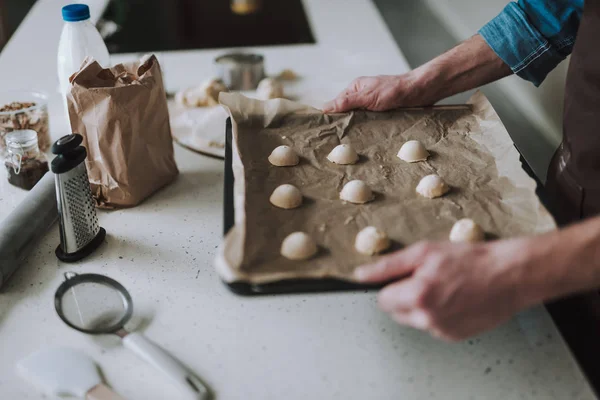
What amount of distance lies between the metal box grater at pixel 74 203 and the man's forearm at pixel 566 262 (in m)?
0.74

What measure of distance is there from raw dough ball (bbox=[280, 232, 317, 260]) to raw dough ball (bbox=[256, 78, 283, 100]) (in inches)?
34.0

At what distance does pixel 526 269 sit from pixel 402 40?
272 cm

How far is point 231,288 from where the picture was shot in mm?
858

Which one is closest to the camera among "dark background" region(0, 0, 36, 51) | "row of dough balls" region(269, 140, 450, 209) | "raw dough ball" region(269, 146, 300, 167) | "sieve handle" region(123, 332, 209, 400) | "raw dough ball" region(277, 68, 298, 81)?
"sieve handle" region(123, 332, 209, 400)

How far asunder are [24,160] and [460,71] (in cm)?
99

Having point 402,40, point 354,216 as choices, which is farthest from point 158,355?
point 402,40

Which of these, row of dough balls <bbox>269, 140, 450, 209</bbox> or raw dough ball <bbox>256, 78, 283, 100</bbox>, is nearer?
row of dough balls <bbox>269, 140, 450, 209</bbox>

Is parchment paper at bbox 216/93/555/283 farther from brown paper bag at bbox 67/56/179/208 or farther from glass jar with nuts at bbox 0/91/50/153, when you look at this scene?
glass jar with nuts at bbox 0/91/50/153

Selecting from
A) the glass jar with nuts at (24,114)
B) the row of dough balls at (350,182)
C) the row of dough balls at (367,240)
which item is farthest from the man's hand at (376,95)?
the glass jar with nuts at (24,114)

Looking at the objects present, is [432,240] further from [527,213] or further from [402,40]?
[402,40]

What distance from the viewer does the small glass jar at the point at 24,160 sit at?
1263 millimetres

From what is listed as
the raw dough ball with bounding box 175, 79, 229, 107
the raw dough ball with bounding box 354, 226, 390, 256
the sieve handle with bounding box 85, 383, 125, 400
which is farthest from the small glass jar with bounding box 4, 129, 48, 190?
the raw dough ball with bounding box 354, 226, 390, 256

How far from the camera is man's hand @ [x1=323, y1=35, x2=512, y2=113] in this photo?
1339mm

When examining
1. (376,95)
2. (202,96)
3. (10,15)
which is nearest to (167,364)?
(376,95)
